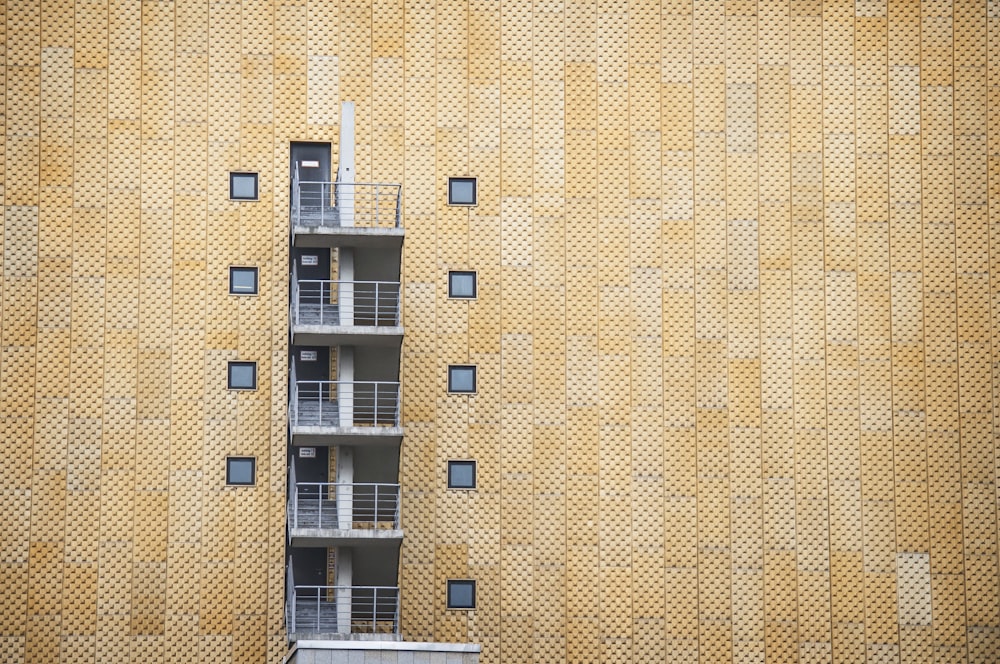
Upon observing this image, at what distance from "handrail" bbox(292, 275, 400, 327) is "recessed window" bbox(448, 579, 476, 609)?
5152 mm

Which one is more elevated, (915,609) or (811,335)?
(811,335)

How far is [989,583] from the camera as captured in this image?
2814cm

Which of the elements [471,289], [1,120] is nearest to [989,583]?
[471,289]

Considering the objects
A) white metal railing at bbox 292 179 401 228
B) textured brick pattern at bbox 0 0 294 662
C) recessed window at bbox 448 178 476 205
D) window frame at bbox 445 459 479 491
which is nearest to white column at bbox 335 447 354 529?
textured brick pattern at bbox 0 0 294 662

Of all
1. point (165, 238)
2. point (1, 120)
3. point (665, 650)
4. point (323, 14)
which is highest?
point (323, 14)

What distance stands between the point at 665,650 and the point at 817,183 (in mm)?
9697

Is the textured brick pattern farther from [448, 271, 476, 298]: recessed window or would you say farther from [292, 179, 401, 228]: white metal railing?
[448, 271, 476, 298]: recessed window

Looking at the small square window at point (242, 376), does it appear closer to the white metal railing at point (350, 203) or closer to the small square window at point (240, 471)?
the small square window at point (240, 471)

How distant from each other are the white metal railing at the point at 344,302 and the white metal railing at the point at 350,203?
4.07 feet

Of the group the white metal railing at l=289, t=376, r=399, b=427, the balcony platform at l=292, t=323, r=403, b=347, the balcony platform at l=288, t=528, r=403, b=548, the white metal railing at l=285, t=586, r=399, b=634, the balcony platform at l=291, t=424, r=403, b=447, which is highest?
the balcony platform at l=292, t=323, r=403, b=347

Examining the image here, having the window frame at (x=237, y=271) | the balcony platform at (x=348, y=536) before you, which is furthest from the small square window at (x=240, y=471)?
the window frame at (x=237, y=271)

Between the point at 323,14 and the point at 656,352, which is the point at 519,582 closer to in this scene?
the point at 656,352

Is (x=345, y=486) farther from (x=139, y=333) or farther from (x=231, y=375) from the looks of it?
(x=139, y=333)

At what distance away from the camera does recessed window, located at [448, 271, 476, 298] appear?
28359 mm
